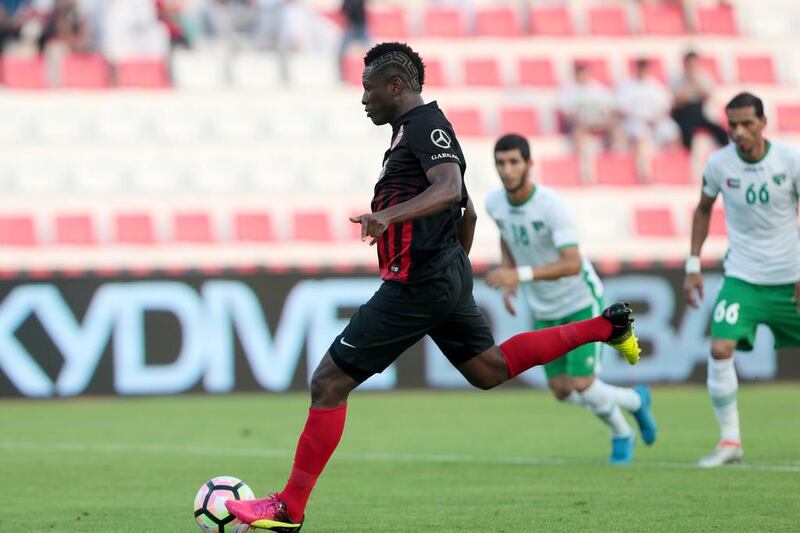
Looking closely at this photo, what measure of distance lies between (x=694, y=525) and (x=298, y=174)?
47.2 feet

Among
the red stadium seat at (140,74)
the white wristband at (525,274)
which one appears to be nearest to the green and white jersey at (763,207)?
the white wristband at (525,274)

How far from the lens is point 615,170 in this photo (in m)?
21.4

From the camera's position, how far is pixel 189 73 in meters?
21.4

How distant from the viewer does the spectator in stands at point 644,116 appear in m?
21.3

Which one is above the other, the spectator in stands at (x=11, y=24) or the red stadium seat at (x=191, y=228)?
the spectator in stands at (x=11, y=24)

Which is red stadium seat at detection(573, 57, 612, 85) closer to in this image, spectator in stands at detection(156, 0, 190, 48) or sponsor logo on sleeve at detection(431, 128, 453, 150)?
spectator in stands at detection(156, 0, 190, 48)

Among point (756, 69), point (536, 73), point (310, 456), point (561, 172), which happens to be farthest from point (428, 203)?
point (756, 69)

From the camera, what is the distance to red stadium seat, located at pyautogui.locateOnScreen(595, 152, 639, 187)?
21.3 metres

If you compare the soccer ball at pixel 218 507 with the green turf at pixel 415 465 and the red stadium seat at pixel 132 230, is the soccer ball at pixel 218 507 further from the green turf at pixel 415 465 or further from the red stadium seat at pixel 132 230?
the red stadium seat at pixel 132 230

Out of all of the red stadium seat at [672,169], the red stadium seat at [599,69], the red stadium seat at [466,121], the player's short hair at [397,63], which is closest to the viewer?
the player's short hair at [397,63]

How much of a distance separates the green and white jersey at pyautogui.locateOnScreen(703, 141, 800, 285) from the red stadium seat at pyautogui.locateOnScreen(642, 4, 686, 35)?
1464 cm

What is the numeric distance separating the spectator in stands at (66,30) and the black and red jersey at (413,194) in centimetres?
1503

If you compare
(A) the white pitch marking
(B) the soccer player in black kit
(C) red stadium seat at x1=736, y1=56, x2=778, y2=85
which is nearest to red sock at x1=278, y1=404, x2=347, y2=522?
(B) the soccer player in black kit

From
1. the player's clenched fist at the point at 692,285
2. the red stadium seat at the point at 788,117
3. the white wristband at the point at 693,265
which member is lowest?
the player's clenched fist at the point at 692,285
